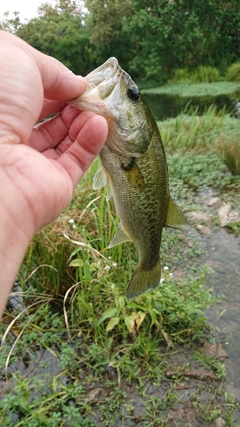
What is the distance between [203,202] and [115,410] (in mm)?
3436

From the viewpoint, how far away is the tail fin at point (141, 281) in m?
2.13

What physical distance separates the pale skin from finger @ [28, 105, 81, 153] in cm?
13

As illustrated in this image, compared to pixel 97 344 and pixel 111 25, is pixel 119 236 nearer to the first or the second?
pixel 97 344

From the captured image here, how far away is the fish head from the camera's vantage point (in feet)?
5.22

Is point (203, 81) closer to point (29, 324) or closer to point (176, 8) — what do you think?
point (176, 8)

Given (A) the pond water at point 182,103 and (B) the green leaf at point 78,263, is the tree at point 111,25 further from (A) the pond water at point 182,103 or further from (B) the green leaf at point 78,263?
(B) the green leaf at point 78,263

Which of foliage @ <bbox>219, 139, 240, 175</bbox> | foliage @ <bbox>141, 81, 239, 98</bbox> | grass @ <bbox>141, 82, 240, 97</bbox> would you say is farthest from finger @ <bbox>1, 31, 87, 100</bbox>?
grass @ <bbox>141, 82, 240, 97</bbox>

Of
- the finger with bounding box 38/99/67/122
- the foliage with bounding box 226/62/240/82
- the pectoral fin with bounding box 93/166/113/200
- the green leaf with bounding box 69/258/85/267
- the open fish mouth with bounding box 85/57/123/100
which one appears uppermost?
the open fish mouth with bounding box 85/57/123/100

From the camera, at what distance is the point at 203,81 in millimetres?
21000

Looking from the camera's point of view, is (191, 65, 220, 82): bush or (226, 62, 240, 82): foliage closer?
(226, 62, 240, 82): foliage

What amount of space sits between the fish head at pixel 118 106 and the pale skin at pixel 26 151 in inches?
2.4

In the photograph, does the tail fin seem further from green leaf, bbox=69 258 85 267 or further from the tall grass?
the tall grass

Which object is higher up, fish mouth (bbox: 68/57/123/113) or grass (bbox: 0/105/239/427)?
fish mouth (bbox: 68/57/123/113)

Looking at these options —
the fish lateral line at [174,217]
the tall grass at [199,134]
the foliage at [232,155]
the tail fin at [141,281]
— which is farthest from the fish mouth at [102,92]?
the tall grass at [199,134]
